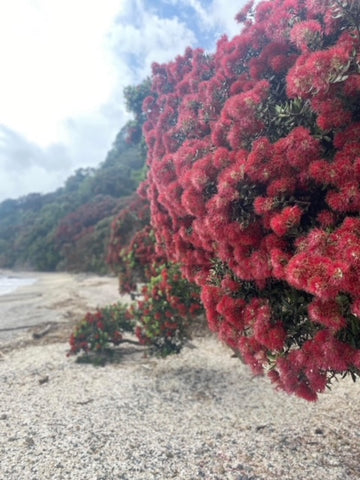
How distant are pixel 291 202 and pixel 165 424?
3.59 metres

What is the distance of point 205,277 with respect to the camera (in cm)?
376

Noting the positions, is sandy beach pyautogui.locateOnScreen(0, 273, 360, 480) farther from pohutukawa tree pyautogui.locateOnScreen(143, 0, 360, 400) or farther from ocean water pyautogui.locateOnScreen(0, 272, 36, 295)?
ocean water pyautogui.locateOnScreen(0, 272, 36, 295)

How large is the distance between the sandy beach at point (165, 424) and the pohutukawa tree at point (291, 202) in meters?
1.45

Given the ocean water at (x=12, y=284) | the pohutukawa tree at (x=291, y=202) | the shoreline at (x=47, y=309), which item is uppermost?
the pohutukawa tree at (x=291, y=202)

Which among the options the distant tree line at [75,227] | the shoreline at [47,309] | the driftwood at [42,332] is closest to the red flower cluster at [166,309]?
the driftwood at [42,332]

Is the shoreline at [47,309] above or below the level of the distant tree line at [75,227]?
below

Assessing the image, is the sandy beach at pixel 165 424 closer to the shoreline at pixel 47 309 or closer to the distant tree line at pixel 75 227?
the shoreline at pixel 47 309

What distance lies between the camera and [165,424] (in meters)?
4.82

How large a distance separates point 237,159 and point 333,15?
144 centimetres

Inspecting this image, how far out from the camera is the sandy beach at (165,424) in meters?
3.69

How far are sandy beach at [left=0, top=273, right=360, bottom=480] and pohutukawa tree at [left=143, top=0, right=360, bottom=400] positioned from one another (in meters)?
1.45

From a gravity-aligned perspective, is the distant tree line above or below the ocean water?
above

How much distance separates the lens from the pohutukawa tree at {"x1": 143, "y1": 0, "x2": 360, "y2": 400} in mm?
2406

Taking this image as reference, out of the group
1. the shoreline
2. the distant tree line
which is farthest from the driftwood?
the distant tree line
